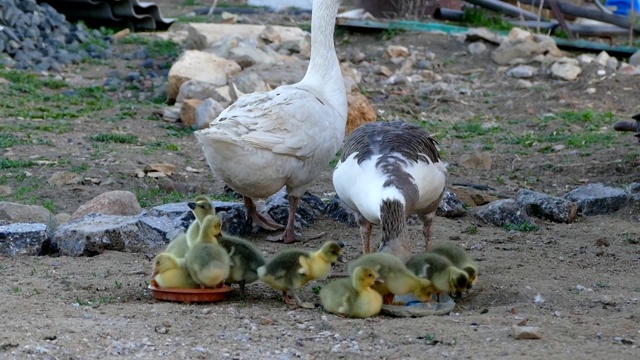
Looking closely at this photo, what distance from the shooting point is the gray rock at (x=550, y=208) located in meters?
8.48

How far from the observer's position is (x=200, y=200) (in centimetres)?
636

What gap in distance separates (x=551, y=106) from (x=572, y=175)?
3463 millimetres

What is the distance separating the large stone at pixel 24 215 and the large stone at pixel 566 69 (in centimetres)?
932

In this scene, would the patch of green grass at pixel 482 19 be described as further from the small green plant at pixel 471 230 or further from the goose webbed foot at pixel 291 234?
the goose webbed foot at pixel 291 234

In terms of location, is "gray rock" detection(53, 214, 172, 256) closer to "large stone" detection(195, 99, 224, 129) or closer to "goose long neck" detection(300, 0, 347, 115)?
"goose long neck" detection(300, 0, 347, 115)

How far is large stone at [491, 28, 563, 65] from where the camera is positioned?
15.8 m

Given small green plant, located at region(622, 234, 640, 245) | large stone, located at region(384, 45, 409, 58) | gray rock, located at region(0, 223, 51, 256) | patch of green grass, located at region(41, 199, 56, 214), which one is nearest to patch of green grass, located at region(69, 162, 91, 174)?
patch of green grass, located at region(41, 199, 56, 214)

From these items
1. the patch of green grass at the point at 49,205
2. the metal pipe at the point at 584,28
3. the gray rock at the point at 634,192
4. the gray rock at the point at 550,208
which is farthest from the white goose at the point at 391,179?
the metal pipe at the point at 584,28

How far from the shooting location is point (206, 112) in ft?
37.4

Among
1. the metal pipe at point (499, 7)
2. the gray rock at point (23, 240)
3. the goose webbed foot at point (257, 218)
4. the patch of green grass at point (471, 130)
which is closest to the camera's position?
the gray rock at point (23, 240)

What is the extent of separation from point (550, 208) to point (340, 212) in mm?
1808

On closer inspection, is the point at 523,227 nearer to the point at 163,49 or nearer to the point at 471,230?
the point at 471,230

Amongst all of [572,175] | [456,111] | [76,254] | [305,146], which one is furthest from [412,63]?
[76,254]

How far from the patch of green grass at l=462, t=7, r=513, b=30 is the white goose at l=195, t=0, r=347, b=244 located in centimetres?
1122
